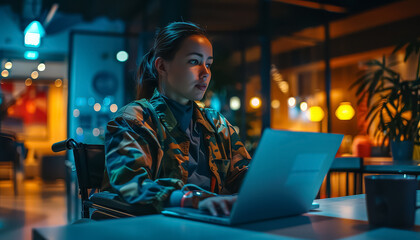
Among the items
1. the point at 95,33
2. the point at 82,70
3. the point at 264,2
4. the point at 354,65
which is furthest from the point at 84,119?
the point at 354,65

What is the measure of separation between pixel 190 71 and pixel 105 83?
26.6 ft

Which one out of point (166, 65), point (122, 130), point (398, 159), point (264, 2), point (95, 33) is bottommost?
point (398, 159)

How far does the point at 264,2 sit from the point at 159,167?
6.29 meters

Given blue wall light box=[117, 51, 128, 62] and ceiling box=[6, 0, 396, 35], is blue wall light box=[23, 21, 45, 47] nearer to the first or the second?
ceiling box=[6, 0, 396, 35]

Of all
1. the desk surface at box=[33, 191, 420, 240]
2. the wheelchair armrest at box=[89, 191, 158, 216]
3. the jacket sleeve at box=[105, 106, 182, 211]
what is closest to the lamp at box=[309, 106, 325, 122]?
the jacket sleeve at box=[105, 106, 182, 211]

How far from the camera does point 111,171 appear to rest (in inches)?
42.6

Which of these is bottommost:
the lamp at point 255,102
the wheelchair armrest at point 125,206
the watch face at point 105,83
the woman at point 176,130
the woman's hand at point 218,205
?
the wheelchair armrest at point 125,206

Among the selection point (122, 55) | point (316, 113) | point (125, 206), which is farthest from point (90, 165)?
point (122, 55)

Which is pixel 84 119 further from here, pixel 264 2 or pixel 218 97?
pixel 264 2

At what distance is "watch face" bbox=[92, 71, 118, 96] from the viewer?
29.6ft

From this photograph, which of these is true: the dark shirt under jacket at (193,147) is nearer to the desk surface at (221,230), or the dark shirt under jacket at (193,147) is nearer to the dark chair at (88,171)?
the dark chair at (88,171)

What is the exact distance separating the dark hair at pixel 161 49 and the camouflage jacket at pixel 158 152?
0.45 ft

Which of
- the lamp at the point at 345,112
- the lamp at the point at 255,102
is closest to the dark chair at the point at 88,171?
the lamp at the point at 345,112

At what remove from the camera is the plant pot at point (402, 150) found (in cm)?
303
